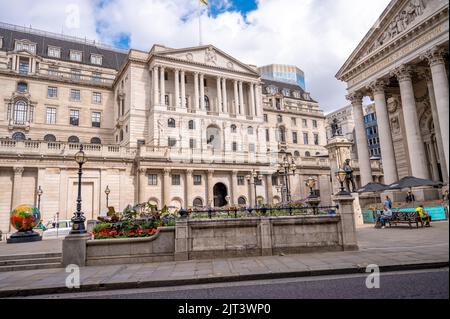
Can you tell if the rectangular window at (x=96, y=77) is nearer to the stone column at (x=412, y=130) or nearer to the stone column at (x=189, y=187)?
the stone column at (x=189, y=187)

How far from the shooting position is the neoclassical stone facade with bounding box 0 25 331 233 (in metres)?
33.2

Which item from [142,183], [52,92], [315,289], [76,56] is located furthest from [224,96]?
[315,289]

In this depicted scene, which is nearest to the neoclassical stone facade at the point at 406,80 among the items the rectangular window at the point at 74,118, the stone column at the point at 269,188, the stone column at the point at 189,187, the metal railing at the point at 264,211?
the metal railing at the point at 264,211

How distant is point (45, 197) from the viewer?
32.3 meters

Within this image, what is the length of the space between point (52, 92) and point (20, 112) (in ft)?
18.0

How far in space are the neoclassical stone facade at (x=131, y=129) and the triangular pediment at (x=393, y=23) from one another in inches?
796

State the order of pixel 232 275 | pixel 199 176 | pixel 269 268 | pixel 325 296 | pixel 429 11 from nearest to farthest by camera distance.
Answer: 1. pixel 325 296
2. pixel 232 275
3. pixel 269 268
4. pixel 429 11
5. pixel 199 176

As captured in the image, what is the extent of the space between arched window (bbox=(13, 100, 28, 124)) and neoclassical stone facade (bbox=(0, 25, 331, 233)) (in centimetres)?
12

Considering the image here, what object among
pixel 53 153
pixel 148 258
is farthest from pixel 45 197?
pixel 148 258

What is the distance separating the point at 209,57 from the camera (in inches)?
1911

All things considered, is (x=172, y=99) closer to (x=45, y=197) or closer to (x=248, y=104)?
(x=248, y=104)

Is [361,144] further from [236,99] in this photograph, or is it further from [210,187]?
[236,99]

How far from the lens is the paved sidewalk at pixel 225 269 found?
862 cm

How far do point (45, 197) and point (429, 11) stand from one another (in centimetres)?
3993
